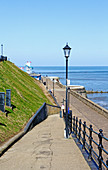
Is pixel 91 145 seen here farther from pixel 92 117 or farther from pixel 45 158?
pixel 92 117

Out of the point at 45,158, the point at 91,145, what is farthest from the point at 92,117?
the point at 91,145

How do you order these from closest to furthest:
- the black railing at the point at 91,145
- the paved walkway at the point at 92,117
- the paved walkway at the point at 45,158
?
the black railing at the point at 91,145
the paved walkway at the point at 45,158
the paved walkway at the point at 92,117

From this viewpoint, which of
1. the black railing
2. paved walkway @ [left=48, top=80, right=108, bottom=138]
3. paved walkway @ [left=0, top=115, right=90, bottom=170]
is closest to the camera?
the black railing

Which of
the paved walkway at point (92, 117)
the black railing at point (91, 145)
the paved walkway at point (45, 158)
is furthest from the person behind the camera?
the paved walkway at point (92, 117)

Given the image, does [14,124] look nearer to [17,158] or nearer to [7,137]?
[7,137]

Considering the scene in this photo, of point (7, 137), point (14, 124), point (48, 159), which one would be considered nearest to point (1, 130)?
point (7, 137)

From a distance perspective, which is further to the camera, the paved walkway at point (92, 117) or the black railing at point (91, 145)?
the paved walkway at point (92, 117)

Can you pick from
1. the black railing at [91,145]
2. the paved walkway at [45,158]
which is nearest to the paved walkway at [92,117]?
the black railing at [91,145]

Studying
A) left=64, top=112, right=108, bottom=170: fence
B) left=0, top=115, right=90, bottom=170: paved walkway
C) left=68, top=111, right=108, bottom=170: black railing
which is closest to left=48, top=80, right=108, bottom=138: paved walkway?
left=64, top=112, right=108, bottom=170: fence

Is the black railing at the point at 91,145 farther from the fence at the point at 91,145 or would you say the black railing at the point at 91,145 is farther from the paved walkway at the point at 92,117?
the paved walkway at the point at 92,117

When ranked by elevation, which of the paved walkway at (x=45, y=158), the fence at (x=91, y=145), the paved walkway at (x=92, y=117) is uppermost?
the fence at (x=91, y=145)

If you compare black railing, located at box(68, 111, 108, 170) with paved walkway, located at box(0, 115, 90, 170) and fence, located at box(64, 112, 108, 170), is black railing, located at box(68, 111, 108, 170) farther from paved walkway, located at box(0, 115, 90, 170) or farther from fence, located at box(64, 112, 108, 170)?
paved walkway, located at box(0, 115, 90, 170)

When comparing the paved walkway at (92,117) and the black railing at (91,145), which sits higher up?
the black railing at (91,145)

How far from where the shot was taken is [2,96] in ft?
52.2
